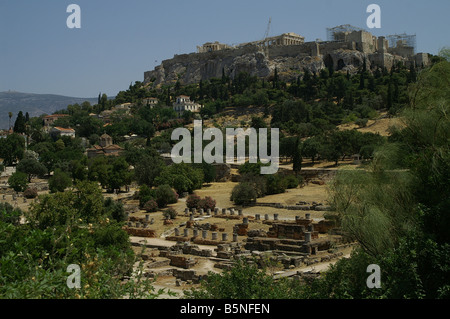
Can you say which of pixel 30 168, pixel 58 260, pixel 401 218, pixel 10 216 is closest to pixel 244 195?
pixel 10 216

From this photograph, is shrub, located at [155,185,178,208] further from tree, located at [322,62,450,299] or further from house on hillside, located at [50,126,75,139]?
house on hillside, located at [50,126,75,139]

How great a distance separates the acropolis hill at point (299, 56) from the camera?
4252 inches

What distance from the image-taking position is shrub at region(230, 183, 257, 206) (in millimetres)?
43562

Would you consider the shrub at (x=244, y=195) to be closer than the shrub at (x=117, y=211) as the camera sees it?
No

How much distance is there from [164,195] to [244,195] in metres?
6.52

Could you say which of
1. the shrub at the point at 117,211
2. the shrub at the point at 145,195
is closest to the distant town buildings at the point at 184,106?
the shrub at the point at 145,195

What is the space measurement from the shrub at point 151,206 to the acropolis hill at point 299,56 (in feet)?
224

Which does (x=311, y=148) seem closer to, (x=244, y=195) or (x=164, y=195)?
(x=244, y=195)

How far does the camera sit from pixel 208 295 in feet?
45.6

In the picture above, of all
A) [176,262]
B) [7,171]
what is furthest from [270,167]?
[7,171]

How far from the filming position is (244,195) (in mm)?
43500

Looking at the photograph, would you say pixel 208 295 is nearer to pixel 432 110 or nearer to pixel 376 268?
pixel 376 268

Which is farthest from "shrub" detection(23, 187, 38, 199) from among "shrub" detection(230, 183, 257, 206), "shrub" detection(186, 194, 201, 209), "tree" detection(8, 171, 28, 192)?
"shrub" detection(230, 183, 257, 206)

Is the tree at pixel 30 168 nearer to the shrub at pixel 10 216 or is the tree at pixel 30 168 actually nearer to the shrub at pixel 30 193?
the shrub at pixel 30 193
